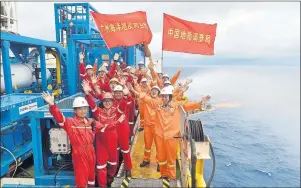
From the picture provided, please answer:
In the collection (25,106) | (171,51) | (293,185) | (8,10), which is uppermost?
(8,10)

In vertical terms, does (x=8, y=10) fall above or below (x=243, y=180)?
above

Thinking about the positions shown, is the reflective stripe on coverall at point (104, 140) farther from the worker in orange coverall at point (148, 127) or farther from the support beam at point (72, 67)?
the support beam at point (72, 67)

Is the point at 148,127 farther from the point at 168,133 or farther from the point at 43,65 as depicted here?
the point at 43,65

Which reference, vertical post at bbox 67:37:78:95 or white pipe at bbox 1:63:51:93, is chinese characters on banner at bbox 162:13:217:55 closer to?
vertical post at bbox 67:37:78:95

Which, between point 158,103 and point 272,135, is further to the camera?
point 272,135

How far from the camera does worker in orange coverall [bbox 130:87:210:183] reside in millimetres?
4160

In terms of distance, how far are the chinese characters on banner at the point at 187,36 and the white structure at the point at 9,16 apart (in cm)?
1677

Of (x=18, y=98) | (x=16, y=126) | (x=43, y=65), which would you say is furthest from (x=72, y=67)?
(x=18, y=98)

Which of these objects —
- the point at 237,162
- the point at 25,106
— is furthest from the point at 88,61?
the point at 237,162

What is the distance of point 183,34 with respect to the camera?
608cm

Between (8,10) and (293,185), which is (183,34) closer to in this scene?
(293,185)

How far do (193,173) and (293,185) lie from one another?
A: 7753 millimetres

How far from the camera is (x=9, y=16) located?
19.7 metres

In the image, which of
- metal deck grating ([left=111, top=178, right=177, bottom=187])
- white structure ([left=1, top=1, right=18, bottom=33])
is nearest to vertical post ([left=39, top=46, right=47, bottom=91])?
metal deck grating ([left=111, top=178, right=177, bottom=187])
